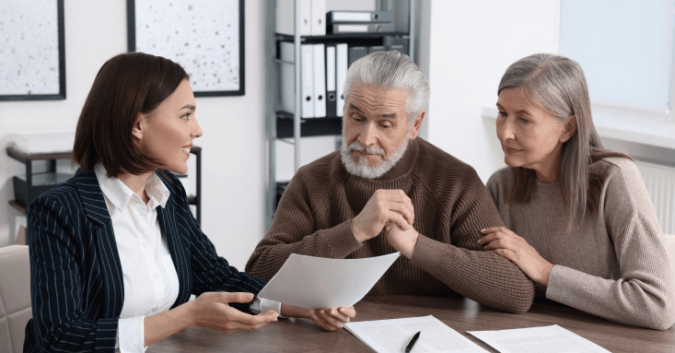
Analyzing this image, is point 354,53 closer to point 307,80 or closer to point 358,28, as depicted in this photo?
point 358,28

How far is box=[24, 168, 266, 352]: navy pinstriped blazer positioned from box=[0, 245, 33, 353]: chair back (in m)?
0.09

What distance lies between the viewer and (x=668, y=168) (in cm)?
309

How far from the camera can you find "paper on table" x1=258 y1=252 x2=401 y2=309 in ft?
4.34

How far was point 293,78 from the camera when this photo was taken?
368 cm

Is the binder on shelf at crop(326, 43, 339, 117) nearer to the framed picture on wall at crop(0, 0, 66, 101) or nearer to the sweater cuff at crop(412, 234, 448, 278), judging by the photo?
the framed picture on wall at crop(0, 0, 66, 101)

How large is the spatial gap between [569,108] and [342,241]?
2.15 ft

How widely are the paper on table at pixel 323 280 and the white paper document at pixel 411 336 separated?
0.26 ft

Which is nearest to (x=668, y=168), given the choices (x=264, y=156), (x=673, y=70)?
(x=673, y=70)

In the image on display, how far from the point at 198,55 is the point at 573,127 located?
245 centimetres

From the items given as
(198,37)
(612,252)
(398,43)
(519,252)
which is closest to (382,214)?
(519,252)

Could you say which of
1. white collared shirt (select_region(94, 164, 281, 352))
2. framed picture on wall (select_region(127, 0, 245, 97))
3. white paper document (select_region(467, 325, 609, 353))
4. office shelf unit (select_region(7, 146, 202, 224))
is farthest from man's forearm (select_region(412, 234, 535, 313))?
framed picture on wall (select_region(127, 0, 245, 97))

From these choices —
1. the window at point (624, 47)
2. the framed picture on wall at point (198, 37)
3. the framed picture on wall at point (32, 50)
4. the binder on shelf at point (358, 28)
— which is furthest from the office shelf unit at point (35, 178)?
the window at point (624, 47)

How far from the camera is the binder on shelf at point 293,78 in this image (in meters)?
3.62

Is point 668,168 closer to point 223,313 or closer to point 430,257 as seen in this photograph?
point 430,257
